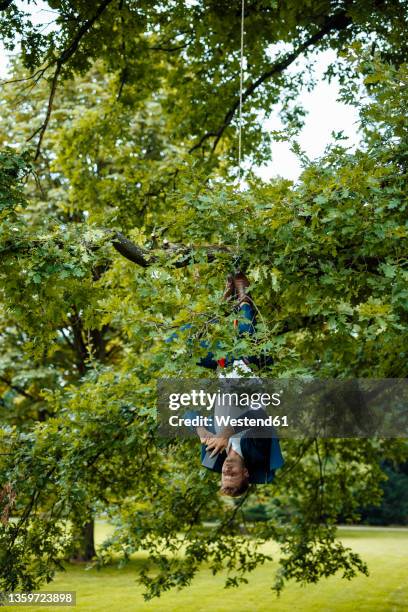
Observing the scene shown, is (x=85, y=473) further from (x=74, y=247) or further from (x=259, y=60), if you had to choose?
(x=259, y=60)

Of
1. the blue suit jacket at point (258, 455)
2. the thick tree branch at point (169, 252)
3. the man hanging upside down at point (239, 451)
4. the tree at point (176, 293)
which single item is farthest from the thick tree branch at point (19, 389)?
the blue suit jacket at point (258, 455)

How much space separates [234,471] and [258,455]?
0.17m

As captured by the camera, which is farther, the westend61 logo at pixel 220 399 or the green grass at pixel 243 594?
the green grass at pixel 243 594

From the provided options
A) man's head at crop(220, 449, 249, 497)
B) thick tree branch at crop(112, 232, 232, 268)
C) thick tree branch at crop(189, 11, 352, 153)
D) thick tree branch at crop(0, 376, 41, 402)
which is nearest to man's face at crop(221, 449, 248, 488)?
man's head at crop(220, 449, 249, 497)

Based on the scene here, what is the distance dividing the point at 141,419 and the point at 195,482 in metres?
1.72

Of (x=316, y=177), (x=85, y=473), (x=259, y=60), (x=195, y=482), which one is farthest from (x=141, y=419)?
(x=259, y=60)

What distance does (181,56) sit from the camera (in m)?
11.5

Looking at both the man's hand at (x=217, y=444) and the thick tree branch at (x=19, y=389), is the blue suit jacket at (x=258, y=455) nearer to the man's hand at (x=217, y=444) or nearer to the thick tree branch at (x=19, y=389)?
the man's hand at (x=217, y=444)

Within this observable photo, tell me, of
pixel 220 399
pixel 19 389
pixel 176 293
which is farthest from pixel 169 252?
pixel 19 389

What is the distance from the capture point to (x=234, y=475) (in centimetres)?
351

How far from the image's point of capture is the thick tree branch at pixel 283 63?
981 centimetres

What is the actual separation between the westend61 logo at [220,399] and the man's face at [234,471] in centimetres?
27

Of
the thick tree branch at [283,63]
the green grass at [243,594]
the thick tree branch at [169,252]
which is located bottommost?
the green grass at [243,594]

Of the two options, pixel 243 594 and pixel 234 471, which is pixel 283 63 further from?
pixel 243 594
